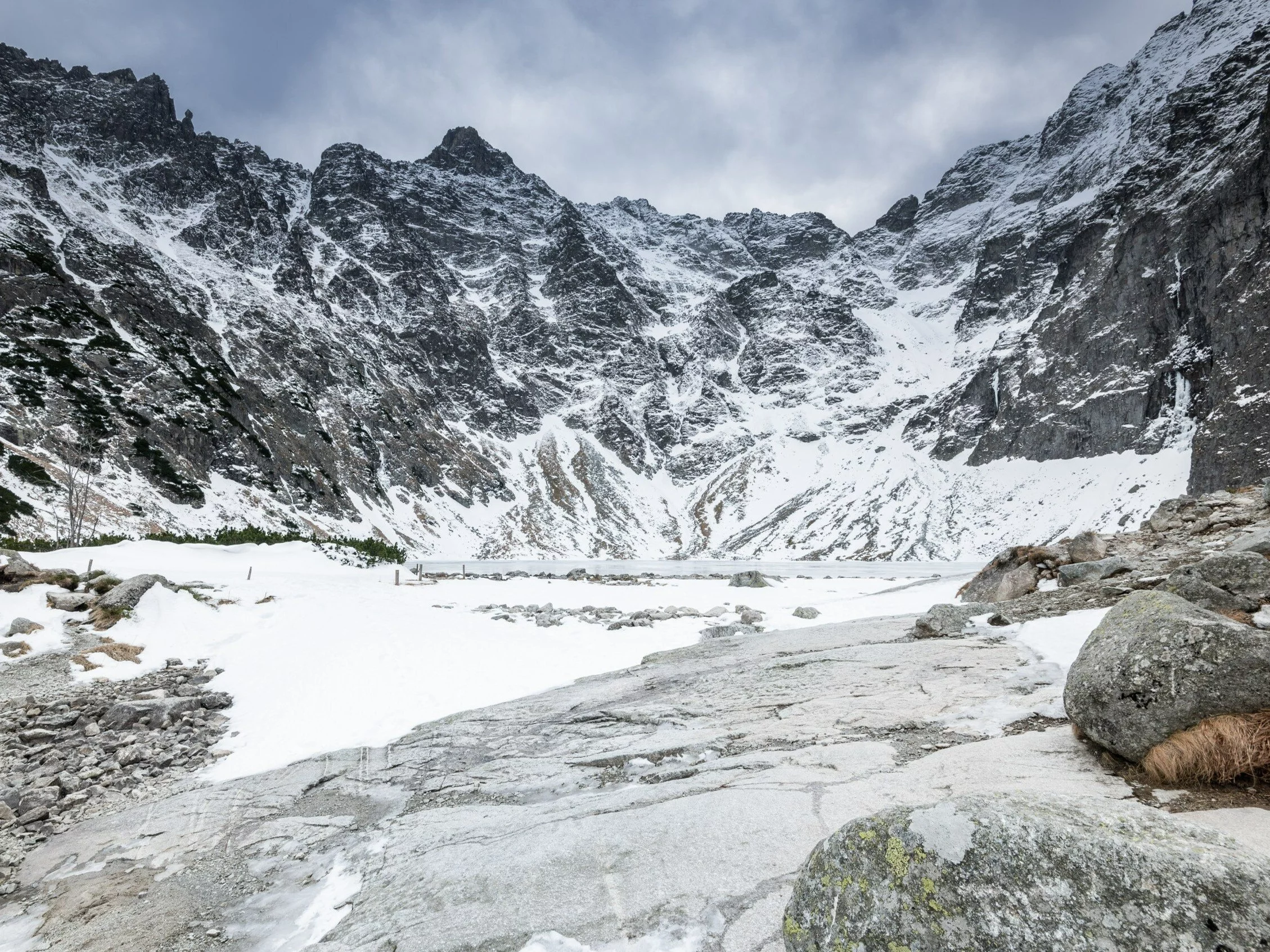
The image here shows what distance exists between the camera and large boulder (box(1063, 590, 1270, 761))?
14.0ft

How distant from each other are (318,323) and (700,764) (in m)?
153

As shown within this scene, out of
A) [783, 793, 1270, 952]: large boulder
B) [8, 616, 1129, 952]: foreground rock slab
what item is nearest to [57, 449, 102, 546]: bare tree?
[8, 616, 1129, 952]: foreground rock slab

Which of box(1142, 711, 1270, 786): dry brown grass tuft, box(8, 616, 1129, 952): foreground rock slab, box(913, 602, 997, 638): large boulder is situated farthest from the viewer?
box(913, 602, 997, 638): large boulder

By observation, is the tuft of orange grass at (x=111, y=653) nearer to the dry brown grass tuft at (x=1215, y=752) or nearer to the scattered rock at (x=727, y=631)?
the scattered rock at (x=727, y=631)

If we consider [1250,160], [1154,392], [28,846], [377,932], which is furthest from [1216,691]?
[1250,160]

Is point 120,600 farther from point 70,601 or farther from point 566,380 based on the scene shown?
point 566,380

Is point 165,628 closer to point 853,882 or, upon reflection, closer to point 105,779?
point 105,779

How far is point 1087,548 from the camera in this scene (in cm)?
1567

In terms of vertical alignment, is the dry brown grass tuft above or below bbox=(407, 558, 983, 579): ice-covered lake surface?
above

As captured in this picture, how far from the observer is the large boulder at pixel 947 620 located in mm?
11562

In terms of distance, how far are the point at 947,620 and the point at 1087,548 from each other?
6839mm

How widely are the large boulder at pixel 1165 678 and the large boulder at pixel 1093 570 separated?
8.85 m

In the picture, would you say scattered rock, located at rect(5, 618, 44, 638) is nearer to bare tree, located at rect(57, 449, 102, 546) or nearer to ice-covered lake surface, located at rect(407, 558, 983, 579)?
bare tree, located at rect(57, 449, 102, 546)

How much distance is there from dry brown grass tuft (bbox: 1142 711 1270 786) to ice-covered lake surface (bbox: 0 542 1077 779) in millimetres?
4495
